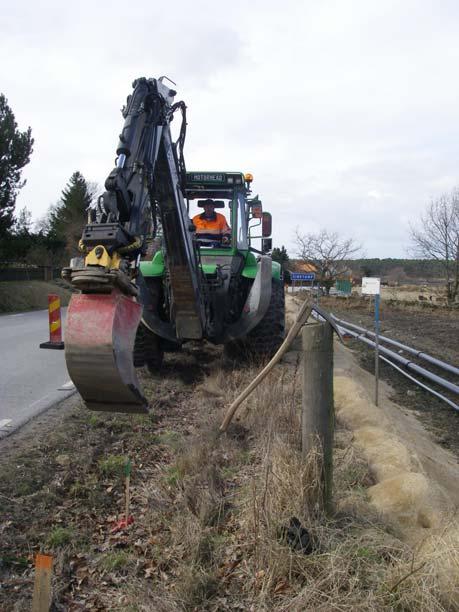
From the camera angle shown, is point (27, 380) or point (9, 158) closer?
point (27, 380)

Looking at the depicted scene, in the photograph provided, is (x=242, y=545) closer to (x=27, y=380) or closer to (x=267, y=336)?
(x=267, y=336)

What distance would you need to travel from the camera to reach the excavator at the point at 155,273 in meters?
3.17

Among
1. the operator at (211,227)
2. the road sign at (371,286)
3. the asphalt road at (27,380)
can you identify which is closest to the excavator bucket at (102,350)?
the asphalt road at (27,380)

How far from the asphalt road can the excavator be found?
4.47 ft

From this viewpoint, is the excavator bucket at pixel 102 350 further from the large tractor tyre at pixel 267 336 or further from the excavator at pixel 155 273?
the large tractor tyre at pixel 267 336

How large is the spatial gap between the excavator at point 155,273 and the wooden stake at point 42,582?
1054mm

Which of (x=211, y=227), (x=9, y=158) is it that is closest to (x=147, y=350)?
(x=211, y=227)

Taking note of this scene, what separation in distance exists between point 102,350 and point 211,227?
5.76 meters

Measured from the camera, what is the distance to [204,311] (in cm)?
752

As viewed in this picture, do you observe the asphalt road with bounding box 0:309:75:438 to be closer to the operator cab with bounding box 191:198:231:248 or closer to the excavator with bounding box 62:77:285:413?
the excavator with bounding box 62:77:285:413

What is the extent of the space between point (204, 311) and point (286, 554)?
492 cm

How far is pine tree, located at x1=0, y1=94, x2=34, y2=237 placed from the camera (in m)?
26.2

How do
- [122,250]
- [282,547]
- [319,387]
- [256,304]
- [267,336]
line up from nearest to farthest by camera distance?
[282,547] → [319,387] → [122,250] → [256,304] → [267,336]

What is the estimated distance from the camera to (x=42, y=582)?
2.32 meters
